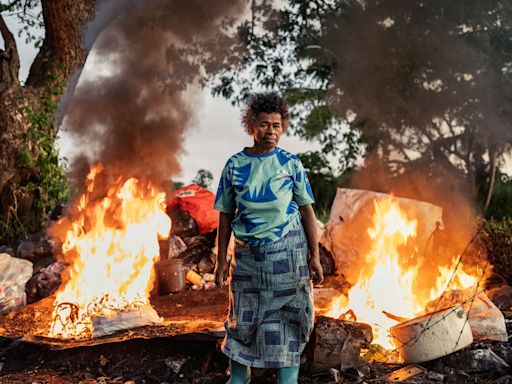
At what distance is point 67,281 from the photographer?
18.2 feet

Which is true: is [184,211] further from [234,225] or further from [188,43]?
Result: [234,225]

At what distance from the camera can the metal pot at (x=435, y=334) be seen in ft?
11.8

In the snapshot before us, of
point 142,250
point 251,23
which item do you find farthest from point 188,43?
point 142,250

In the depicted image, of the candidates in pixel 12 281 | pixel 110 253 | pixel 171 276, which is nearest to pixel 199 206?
pixel 171 276

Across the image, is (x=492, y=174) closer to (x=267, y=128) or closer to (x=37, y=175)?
(x=37, y=175)

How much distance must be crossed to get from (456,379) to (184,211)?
444cm

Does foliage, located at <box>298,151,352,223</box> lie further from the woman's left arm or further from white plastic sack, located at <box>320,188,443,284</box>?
A: the woman's left arm

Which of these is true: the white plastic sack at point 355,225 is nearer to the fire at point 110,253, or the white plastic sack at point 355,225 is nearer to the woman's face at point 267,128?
the fire at point 110,253

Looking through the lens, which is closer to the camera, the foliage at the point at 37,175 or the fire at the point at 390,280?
the fire at the point at 390,280

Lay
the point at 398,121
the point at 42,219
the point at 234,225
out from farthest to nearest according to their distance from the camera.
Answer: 1. the point at 398,121
2. the point at 42,219
3. the point at 234,225

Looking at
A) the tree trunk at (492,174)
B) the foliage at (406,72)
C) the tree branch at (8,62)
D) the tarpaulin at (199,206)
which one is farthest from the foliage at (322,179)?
the tree branch at (8,62)

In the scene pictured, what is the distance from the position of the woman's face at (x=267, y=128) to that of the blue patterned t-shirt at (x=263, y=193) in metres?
0.07

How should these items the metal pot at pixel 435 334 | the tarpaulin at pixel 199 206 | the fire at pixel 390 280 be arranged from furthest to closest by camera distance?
1. the tarpaulin at pixel 199 206
2. the fire at pixel 390 280
3. the metal pot at pixel 435 334

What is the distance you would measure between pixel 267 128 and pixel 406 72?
26.7 feet
